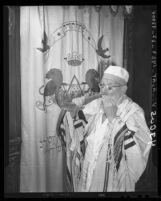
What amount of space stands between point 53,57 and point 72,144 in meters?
0.50

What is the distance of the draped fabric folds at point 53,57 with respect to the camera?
7.82ft

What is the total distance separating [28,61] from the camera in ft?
7.84

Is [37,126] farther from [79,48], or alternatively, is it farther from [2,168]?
[79,48]

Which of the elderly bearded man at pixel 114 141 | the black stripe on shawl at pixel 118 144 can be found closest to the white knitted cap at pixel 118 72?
the elderly bearded man at pixel 114 141

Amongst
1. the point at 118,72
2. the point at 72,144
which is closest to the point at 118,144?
the point at 72,144

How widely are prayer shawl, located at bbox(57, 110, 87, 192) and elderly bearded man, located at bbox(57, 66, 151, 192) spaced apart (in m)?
0.02

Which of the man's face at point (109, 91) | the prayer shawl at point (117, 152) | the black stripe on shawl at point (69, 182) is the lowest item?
the black stripe on shawl at point (69, 182)

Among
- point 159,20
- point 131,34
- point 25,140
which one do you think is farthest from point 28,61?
point 159,20

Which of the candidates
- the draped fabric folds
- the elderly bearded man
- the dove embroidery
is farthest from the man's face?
the dove embroidery

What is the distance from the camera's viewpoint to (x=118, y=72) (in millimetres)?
2383

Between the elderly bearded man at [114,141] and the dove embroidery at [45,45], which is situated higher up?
the dove embroidery at [45,45]

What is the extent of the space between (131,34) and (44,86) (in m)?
0.56

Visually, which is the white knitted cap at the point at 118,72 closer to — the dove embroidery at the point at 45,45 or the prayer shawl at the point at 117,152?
the prayer shawl at the point at 117,152

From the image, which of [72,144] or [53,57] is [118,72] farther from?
[72,144]
